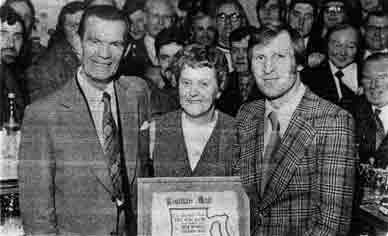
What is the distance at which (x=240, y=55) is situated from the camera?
1.72 m

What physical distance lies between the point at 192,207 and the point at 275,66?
1.97 feet

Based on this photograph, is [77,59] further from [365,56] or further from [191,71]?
[365,56]

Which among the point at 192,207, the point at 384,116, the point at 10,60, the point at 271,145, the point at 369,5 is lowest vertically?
the point at 192,207

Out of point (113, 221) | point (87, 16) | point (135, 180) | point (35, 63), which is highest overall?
point (87, 16)

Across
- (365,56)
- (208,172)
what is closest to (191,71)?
(208,172)

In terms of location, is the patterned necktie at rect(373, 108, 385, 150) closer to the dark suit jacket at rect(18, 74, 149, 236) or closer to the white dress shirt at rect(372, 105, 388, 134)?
the white dress shirt at rect(372, 105, 388, 134)

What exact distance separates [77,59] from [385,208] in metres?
1.29

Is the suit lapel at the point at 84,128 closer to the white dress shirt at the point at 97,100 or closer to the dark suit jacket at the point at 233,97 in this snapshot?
the white dress shirt at the point at 97,100

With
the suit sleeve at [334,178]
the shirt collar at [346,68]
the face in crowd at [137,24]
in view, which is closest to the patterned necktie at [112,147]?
the face in crowd at [137,24]

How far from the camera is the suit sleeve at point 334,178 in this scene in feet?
5.56

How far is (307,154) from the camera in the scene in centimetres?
170

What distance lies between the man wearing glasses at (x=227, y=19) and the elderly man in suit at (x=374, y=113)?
52cm

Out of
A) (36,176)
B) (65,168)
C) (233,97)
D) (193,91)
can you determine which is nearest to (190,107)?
(193,91)

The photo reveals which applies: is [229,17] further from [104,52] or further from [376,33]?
[376,33]
